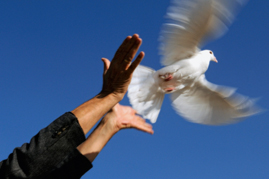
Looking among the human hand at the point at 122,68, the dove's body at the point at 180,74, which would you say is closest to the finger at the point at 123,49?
the human hand at the point at 122,68

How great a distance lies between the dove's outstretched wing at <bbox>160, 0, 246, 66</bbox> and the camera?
219 inches

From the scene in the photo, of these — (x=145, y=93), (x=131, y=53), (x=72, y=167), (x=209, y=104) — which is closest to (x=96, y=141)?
(x=72, y=167)

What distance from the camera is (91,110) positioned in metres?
1.73

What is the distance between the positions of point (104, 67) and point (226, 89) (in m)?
4.87

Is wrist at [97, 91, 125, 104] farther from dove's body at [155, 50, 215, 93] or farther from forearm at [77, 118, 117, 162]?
dove's body at [155, 50, 215, 93]

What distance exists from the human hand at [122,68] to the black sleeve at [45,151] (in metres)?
0.38

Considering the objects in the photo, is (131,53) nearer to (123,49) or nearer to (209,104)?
(123,49)

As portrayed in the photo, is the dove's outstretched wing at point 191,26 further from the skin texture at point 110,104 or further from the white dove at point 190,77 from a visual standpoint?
the skin texture at point 110,104

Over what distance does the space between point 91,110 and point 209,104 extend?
5.61m

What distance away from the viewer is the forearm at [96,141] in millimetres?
1823

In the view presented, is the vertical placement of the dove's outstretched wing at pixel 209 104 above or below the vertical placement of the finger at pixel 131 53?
above

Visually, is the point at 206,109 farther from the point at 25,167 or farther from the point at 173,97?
the point at 25,167

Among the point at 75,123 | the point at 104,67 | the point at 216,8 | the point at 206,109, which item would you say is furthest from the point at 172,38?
the point at 75,123

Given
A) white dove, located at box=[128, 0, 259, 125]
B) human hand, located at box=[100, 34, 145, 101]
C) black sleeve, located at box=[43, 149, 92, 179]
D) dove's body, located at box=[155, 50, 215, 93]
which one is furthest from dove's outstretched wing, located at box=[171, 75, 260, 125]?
black sleeve, located at box=[43, 149, 92, 179]
